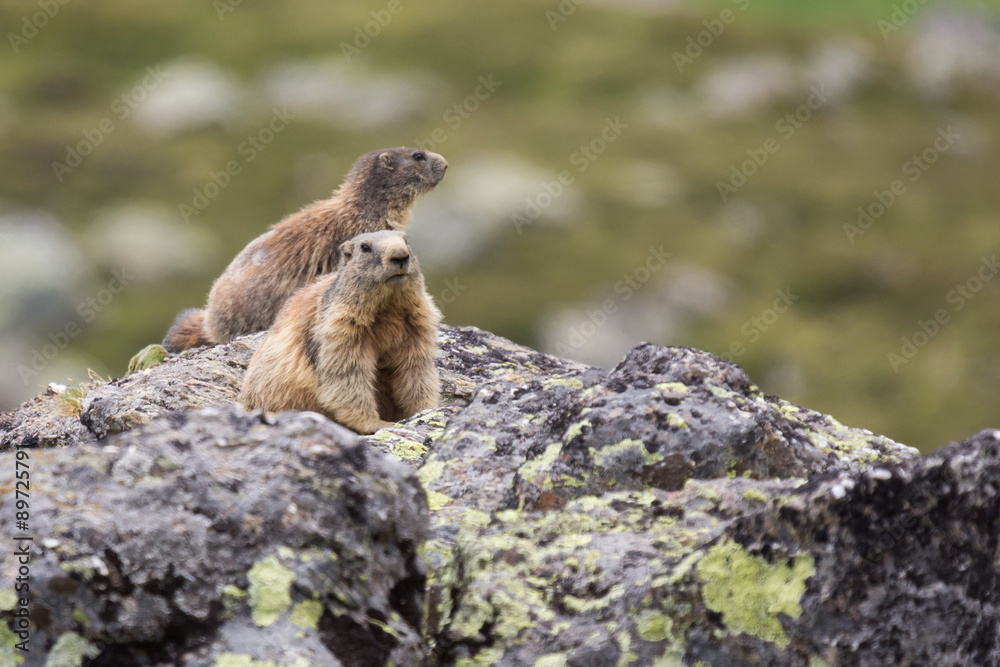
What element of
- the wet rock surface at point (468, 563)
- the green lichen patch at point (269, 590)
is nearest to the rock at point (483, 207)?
the wet rock surface at point (468, 563)

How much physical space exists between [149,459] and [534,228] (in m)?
41.9

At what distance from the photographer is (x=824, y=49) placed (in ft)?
195

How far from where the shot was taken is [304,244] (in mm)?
13148

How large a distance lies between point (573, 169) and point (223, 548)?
46.7 meters

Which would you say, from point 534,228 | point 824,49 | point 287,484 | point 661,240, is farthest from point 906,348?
point 287,484

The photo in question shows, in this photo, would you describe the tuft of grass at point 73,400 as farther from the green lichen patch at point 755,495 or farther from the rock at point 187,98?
the rock at point 187,98

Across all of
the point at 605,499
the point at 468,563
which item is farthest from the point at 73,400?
the point at 605,499

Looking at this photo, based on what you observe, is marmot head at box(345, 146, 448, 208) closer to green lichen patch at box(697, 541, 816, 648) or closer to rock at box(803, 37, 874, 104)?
green lichen patch at box(697, 541, 816, 648)

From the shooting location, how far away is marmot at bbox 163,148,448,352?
13.0 meters

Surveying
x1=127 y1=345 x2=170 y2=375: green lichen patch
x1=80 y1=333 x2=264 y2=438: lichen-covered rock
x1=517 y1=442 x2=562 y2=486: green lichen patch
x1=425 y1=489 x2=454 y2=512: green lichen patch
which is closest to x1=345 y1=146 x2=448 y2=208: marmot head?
x1=80 y1=333 x2=264 y2=438: lichen-covered rock

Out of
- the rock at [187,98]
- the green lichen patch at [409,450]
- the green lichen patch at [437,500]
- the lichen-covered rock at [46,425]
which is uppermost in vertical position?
the rock at [187,98]

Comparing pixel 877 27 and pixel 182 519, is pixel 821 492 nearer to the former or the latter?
pixel 182 519

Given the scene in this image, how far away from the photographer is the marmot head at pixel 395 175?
45.7ft

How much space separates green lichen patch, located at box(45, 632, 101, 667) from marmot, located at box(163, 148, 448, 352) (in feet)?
28.8
